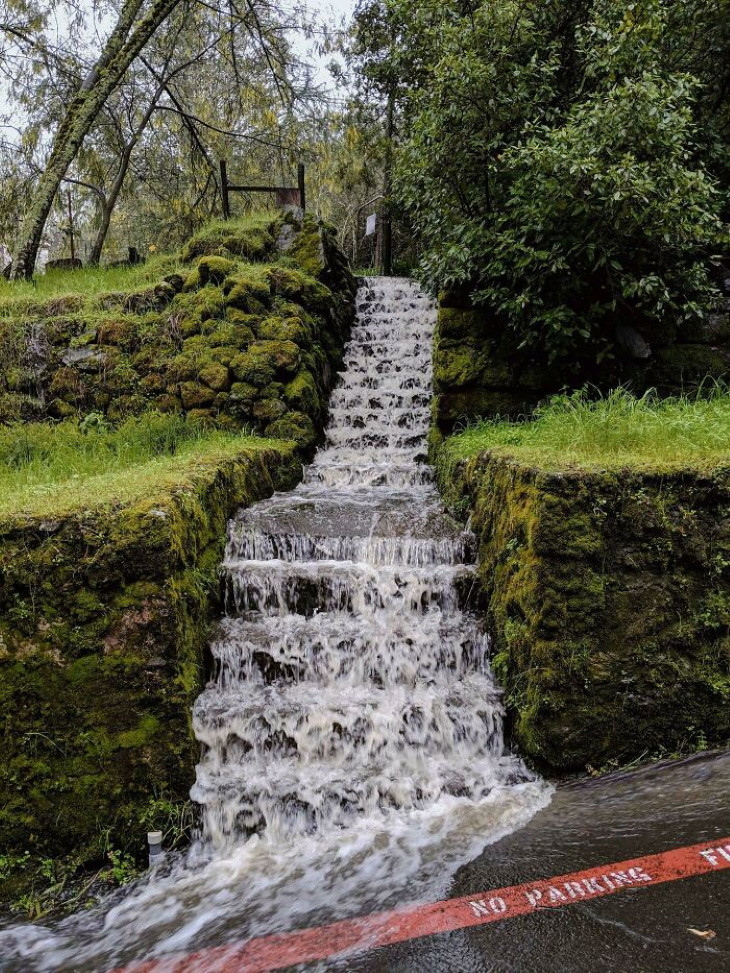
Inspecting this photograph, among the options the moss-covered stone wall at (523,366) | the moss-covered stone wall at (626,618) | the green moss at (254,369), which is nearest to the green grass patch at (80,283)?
the green moss at (254,369)

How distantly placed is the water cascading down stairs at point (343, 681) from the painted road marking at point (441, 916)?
922mm

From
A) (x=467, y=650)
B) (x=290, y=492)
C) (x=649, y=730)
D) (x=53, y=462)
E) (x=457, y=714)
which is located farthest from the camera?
(x=290, y=492)

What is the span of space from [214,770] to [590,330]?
5.63 metres

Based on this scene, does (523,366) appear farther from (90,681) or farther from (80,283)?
(80,283)

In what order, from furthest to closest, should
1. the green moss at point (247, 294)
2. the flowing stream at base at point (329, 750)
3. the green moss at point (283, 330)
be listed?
the green moss at point (247, 294)
the green moss at point (283, 330)
the flowing stream at base at point (329, 750)

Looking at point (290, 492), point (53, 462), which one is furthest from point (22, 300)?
point (290, 492)

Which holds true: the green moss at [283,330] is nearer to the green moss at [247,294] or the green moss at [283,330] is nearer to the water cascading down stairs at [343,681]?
the green moss at [247,294]

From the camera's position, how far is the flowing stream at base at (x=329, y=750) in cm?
307

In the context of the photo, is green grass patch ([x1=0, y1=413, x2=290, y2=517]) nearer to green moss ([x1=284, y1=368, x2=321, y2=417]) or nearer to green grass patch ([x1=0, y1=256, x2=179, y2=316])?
green moss ([x1=284, y1=368, x2=321, y2=417])

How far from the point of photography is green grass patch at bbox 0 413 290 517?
4.30 m

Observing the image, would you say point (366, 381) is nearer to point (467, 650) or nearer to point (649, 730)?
point (467, 650)

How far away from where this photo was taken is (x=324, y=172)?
38.6 feet

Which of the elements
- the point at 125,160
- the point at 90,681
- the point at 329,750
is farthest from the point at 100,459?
the point at 125,160

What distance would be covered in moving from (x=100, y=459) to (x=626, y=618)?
5317mm
